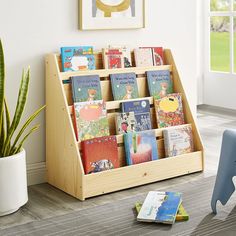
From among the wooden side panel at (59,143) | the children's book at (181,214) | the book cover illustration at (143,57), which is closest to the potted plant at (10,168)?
the wooden side panel at (59,143)

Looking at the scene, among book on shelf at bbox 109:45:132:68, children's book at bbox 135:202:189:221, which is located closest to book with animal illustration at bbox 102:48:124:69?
book on shelf at bbox 109:45:132:68

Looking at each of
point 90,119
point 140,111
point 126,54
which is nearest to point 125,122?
point 140,111

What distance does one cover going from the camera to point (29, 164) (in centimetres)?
327

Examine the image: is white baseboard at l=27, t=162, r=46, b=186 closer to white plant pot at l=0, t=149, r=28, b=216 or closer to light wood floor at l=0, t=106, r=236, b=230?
light wood floor at l=0, t=106, r=236, b=230

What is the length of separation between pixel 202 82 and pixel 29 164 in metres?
3.22

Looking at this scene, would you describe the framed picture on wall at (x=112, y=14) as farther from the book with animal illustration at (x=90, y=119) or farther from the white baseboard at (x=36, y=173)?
the white baseboard at (x=36, y=173)

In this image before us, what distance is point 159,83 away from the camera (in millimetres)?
3484

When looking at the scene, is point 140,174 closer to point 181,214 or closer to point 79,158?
point 79,158

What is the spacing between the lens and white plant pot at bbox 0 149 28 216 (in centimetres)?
271

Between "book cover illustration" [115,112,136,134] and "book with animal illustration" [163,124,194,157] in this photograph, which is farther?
"book with animal illustration" [163,124,194,157]

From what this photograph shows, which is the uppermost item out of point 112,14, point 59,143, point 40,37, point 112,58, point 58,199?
point 112,14

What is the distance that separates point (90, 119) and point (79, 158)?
0.29 metres

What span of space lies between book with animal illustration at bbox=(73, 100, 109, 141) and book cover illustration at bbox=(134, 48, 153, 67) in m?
0.47

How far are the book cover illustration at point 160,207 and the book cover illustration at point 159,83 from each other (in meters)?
0.80
